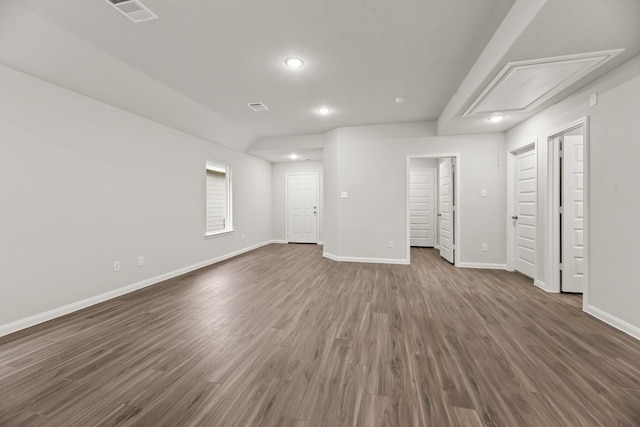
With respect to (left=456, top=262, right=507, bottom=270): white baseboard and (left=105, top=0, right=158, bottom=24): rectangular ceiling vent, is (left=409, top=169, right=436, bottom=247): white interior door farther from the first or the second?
(left=105, top=0, right=158, bottom=24): rectangular ceiling vent

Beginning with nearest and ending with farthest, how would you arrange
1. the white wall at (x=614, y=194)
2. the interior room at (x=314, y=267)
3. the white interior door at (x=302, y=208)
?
the interior room at (x=314, y=267) → the white wall at (x=614, y=194) → the white interior door at (x=302, y=208)

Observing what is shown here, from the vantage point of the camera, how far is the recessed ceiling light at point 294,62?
114 inches

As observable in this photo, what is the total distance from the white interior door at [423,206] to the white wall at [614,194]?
4394 millimetres

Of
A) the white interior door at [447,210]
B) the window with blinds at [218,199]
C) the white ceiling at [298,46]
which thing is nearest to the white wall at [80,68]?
the white ceiling at [298,46]

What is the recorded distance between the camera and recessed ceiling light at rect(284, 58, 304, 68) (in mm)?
2898

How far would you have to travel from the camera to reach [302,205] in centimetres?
811

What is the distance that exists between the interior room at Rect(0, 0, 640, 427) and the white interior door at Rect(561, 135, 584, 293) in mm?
26

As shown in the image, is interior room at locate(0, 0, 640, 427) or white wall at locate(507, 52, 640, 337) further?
white wall at locate(507, 52, 640, 337)

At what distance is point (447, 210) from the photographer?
216 inches

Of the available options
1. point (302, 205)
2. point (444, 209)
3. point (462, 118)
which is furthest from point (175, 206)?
point (444, 209)

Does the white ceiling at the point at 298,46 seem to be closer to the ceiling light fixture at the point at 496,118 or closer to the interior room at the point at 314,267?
the interior room at the point at 314,267

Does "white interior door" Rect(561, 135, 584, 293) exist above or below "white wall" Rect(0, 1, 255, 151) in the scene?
below

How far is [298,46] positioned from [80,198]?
9.73 feet

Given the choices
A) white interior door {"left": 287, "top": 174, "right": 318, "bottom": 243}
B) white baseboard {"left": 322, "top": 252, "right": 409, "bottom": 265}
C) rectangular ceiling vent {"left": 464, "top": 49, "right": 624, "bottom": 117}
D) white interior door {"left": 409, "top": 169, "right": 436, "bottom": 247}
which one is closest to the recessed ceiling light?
rectangular ceiling vent {"left": 464, "top": 49, "right": 624, "bottom": 117}
